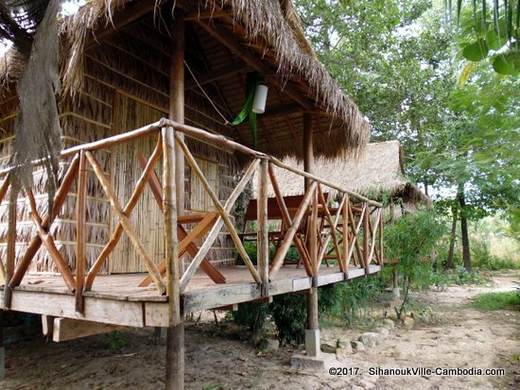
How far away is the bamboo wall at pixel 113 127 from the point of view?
3.95m

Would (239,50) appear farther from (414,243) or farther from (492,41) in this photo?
(414,243)

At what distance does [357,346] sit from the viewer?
5.73 m

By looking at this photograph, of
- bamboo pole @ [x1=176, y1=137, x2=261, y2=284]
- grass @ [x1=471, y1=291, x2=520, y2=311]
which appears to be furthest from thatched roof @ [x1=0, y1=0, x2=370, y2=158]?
grass @ [x1=471, y1=291, x2=520, y2=311]

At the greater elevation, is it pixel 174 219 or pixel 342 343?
pixel 174 219

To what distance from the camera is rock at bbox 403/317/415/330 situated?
741 cm

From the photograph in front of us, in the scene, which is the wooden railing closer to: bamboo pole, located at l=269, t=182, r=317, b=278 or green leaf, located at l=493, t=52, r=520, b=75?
bamboo pole, located at l=269, t=182, r=317, b=278

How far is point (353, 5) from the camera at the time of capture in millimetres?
8539

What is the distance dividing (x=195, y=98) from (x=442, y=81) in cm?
1138

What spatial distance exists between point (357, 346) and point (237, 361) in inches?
71.9

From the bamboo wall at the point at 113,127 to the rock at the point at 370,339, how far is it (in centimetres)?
320

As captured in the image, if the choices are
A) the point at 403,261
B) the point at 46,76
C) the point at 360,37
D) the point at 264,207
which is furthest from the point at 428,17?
the point at 46,76

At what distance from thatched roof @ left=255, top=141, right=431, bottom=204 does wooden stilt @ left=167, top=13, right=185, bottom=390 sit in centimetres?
829

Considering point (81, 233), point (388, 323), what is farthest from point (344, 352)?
point (81, 233)

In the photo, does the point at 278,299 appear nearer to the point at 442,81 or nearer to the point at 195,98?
the point at 195,98
